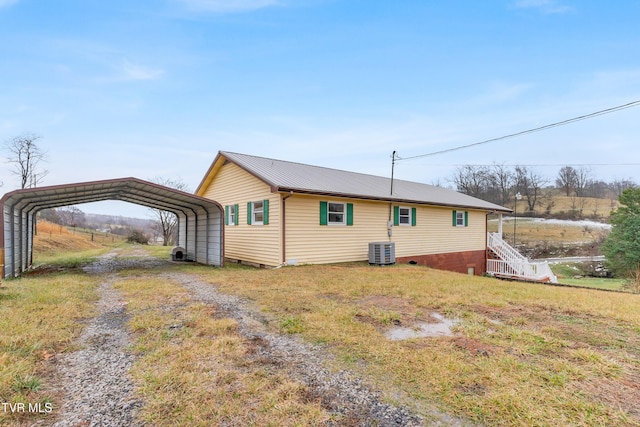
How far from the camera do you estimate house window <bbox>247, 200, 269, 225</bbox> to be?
11.2 metres

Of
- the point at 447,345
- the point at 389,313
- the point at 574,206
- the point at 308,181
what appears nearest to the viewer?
the point at 447,345

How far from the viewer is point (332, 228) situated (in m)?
11.8

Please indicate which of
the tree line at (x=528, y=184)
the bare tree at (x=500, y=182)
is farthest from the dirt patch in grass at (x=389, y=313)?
the bare tree at (x=500, y=182)

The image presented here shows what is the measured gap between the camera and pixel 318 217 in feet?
37.4

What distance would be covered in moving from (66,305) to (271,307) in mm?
3445

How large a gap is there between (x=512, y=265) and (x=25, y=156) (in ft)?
127

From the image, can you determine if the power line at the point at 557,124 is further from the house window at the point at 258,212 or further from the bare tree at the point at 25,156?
the bare tree at the point at 25,156

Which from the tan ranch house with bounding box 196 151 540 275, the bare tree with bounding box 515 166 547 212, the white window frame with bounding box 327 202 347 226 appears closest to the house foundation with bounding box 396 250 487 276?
the tan ranch house with bounding box 196 151 540 275

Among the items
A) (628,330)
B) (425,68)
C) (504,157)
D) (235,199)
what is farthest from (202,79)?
(504,157)

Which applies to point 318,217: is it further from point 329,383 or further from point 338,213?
point 329,383

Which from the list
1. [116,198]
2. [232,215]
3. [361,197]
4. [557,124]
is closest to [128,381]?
[361,197]

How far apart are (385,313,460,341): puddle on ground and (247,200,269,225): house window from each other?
764 centimetres

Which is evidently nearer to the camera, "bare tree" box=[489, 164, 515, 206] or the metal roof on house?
the metal roof on house

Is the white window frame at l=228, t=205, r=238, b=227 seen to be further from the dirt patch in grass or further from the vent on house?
the dirt patch in grass
